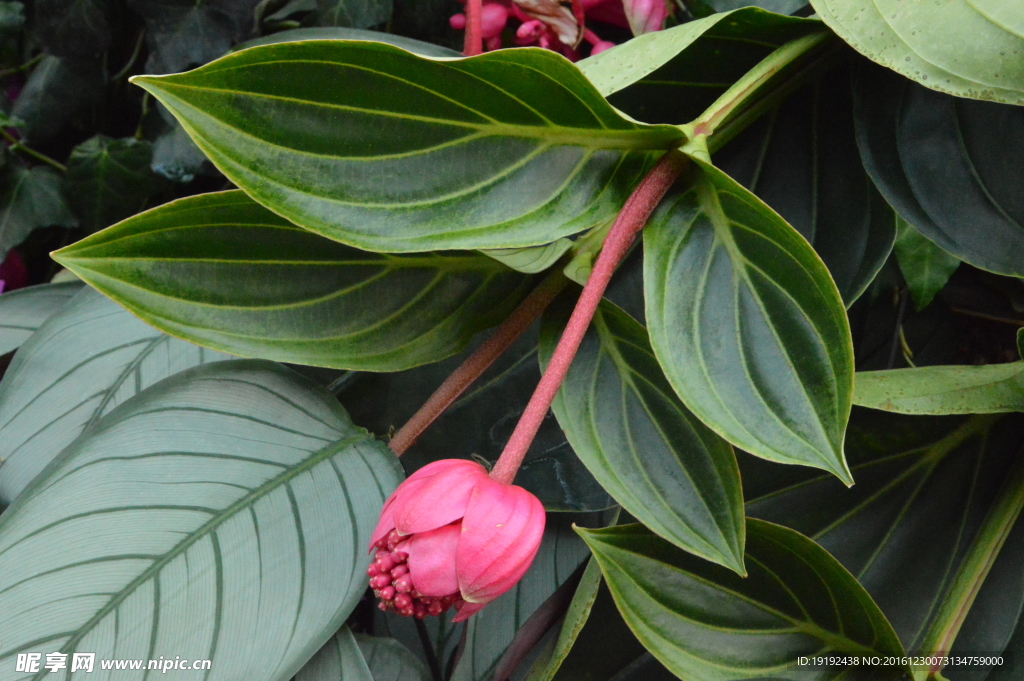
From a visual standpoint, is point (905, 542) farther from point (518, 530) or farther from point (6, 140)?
point (6, 140)

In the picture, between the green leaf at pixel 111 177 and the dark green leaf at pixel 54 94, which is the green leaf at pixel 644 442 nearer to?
the green leaf at pixel 111 177

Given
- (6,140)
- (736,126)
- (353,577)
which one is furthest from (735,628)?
(6,140)

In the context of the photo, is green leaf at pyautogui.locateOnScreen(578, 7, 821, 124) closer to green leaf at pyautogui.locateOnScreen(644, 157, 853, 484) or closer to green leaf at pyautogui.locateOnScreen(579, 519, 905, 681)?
green leaf at pyautogui.locateOnScreen(644, 157, 853, 484)

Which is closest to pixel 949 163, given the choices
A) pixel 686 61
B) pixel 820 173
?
pixel 820 173

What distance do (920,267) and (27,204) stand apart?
1.05 metres

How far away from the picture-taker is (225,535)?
456 millimetres

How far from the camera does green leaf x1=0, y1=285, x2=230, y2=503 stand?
0.59 meters

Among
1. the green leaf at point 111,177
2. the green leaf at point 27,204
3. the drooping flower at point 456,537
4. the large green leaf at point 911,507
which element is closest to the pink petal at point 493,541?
the drooping flower at point 456,537

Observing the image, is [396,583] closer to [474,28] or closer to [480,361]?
[480,361]

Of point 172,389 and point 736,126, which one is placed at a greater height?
point 736,126

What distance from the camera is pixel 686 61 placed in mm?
569

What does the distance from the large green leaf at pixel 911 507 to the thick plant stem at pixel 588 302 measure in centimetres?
22

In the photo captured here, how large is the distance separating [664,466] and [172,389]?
36cm

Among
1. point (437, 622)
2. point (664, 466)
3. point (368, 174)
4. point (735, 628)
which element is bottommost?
point (437, 622)
